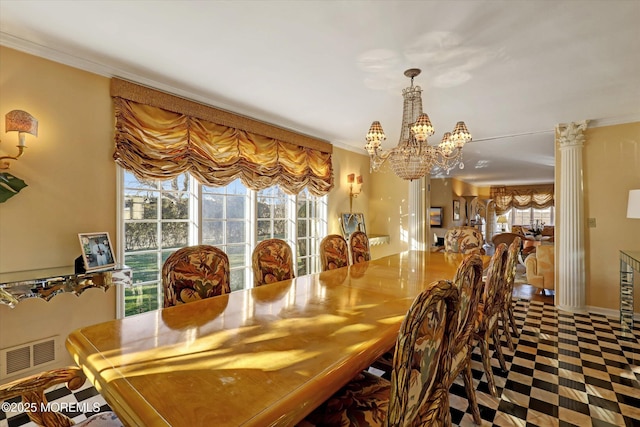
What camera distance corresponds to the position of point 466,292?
4.26 ft

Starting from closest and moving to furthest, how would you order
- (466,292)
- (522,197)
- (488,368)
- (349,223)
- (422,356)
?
(422,356)
(466,292)
(488,368)
(349,223)
(522,197)

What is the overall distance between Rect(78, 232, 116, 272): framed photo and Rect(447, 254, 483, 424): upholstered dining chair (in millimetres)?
2366

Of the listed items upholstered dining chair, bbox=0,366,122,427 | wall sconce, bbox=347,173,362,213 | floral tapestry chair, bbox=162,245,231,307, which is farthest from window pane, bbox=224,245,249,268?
upholstered dining chair, bbox=0,366,122,427

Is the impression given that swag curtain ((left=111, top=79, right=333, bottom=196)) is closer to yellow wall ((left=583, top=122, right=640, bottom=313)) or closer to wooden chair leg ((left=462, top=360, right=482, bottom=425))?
wooden chair leg ((left=462, top=360, right=482, bottom=425))

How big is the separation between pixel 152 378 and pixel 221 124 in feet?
9.19

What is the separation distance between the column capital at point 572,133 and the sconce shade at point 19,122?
5193mm

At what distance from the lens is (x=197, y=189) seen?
3230 millimetres

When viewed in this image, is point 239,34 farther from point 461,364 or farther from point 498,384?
point 498,384

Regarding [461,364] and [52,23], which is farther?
[52,23]

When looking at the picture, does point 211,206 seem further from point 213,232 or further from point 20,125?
point 20,125

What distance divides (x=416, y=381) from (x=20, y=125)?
2.64 metres

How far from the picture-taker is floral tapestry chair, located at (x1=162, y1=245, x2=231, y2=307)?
1.72 meters

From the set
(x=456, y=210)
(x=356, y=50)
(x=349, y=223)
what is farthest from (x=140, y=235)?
(x=456, y=210)

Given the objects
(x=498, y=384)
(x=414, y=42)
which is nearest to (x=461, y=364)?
(x=498, y=384)
